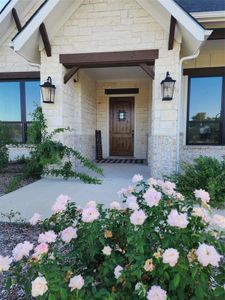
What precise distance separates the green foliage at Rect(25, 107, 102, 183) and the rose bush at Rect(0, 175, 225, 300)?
362 centimetres

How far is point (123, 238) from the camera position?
152 centimetres

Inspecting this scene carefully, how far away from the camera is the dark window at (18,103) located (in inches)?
310

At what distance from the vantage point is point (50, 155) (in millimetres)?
5152

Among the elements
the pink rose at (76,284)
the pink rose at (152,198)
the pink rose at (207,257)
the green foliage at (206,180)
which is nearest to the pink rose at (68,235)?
the pink rose at (76,284)

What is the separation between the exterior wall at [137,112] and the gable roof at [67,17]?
3650mm

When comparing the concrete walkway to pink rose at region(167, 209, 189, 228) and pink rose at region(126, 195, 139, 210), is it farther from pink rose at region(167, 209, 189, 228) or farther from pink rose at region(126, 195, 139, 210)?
pink rose at region(167, 209, 189, 228)

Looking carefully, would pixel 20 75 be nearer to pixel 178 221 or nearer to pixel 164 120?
Result: pixel 164 120

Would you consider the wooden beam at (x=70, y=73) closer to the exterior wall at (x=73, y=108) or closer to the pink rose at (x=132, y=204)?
the exterior wall at (x=73, y=108)

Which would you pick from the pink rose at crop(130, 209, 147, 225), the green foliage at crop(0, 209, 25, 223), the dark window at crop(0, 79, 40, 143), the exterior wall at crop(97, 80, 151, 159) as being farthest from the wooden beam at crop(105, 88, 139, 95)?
the pink rose at crop(130, 209, 147, 225)

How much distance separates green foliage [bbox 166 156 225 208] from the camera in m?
3.74

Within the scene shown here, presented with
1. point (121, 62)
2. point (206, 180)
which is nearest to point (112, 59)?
point (121, 62)

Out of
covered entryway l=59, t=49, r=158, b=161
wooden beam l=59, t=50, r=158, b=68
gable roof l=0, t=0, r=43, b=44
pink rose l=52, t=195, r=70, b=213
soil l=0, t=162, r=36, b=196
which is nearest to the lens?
pink rose l=52, t=195, r=70, b=213

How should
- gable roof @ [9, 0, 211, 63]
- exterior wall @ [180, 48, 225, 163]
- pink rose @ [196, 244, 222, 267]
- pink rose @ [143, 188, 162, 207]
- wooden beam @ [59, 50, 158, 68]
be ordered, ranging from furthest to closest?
exterior wall @ [180, 48, 225, 163], wooden beam @ [59, 50, 158, 68], gable roof @ [9, 0, 211, 63], pink rose @ [143, 188, 162, 207], pink rose @ [196, 244, 222, 267]

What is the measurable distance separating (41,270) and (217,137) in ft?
22.4
